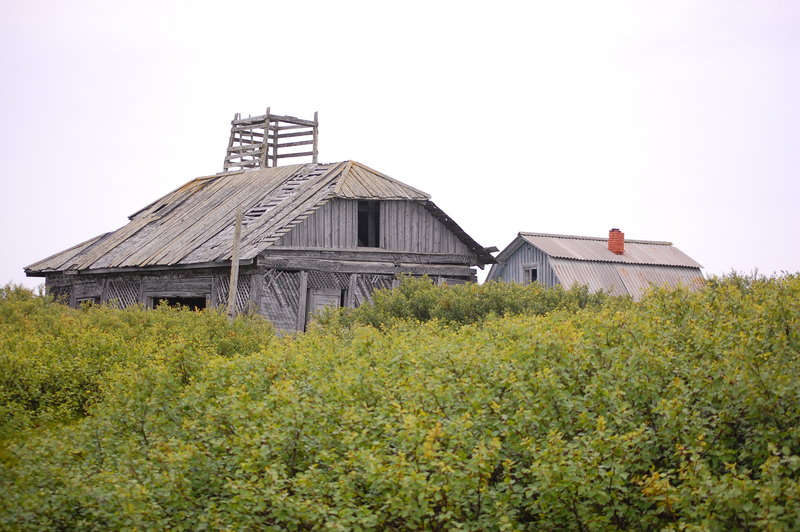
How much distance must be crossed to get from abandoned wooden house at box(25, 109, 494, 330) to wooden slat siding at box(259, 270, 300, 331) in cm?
3

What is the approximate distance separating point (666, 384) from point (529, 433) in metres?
1.39

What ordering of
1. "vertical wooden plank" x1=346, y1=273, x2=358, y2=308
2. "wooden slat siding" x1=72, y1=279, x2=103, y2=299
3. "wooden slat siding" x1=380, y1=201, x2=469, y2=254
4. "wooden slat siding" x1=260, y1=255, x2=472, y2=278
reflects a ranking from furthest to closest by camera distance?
1. "wooden slat siding" x1=72, y1=279, x2=103, y2=299
2. "wooden slat siding" x1=380, y1=201, x2=469, y2=254
3. "vertical wooden plank" x1=346, y1=273, x2=358, y2=308
4. "wooden slat siding" x1=260, y1=255, x2=472, y2=278

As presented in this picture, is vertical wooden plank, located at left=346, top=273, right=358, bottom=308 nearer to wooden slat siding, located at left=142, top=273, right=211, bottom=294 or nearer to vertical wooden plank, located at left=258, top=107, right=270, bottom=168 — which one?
wooden slat siding, located at left=142, top=273, right=211, bottom=294

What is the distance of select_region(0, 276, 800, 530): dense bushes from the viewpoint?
7.30m

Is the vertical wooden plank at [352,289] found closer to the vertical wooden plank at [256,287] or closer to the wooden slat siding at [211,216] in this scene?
the vertical wooden plank at [256,287]

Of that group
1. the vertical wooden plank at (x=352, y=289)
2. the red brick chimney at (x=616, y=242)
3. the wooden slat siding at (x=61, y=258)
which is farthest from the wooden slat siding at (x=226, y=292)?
the red brick chimney at (x=616, y=242)

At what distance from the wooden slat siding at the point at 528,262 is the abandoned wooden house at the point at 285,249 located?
712 centimetres

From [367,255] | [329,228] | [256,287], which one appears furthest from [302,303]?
[367,255]

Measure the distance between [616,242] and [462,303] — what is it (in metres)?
18.8

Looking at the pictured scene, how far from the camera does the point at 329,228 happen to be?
23.9 meters

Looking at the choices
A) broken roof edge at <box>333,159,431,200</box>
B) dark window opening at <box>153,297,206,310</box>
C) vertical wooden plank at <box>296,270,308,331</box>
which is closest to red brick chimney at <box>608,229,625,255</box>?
broken roof edge at <box>333,159,431,200</box>

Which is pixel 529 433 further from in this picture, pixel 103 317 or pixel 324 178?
pixel 324 178

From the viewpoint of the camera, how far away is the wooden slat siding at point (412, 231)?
25.0 metres

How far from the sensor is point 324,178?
2609 centimetres
